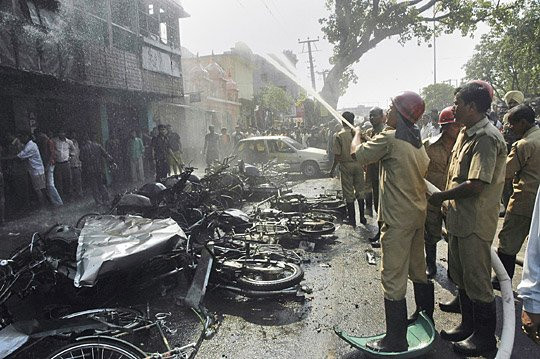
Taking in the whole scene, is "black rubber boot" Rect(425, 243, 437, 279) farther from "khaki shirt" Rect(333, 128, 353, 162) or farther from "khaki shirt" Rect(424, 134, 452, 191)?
"khaki shirt" Rect(333, 128, 353, 162)

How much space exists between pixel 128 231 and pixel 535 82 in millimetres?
29390

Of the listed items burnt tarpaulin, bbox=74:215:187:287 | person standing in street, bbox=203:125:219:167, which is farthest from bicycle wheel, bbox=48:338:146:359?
person standing in street, bbox=203:125:219:167

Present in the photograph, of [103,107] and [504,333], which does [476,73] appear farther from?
[504,333]

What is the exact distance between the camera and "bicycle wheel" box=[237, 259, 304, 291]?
13.3 feet

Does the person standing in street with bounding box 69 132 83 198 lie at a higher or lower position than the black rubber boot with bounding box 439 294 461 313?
higher

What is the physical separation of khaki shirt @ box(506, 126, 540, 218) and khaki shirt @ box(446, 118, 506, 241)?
1287mm

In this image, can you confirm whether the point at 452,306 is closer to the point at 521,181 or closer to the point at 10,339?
the point at 521,181

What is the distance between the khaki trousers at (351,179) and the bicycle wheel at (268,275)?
9.89 feet

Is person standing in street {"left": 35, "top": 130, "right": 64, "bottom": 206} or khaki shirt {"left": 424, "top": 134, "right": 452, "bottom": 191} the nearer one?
khaki shirt {"left": 424, "top": 134, "right": 452, "bottom": 191}

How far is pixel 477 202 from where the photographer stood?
2895mm

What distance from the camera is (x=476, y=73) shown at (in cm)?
3625

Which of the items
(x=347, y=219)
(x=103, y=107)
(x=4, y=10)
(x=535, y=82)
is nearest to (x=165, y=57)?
(x=103, y=107)

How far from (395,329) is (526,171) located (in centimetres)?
243

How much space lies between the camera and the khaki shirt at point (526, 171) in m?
3.89
